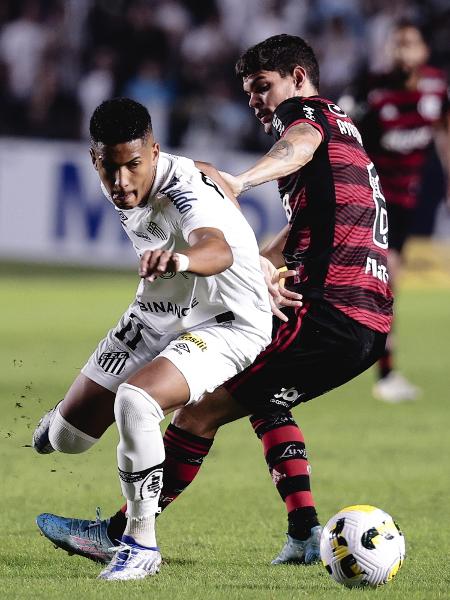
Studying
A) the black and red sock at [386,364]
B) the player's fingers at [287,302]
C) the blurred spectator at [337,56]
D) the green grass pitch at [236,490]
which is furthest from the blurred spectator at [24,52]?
the player's fingers at [287,302]

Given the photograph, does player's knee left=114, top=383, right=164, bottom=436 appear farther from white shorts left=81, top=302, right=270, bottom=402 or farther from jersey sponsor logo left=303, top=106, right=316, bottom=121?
jersey sponsor logo left=303, top=106, right=316, bottom=121

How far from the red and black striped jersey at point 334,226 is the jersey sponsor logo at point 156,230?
0.66 metres

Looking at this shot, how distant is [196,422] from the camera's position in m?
5.34

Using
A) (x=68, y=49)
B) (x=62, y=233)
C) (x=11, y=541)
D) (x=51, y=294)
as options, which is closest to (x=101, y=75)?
(x=68, y=49)

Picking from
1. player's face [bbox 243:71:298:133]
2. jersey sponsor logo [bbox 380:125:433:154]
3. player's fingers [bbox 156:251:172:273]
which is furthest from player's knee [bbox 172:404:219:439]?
jersey sponsor logo [bbox 380:125:433:154]

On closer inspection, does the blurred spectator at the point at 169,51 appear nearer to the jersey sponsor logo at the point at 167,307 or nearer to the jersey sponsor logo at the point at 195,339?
the jersey sponsor logo at the point at 167,307

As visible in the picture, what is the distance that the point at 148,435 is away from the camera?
481cm

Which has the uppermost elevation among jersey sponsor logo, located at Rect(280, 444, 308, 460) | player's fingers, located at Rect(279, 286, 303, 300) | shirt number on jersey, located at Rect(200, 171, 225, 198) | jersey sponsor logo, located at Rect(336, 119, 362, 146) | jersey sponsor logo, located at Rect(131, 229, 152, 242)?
jersey sponsor logo, located at Rect(336, 119, 362, 146)

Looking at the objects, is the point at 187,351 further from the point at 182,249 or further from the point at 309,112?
the point at 309,112

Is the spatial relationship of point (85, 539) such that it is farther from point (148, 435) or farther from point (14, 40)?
point (14, 40)

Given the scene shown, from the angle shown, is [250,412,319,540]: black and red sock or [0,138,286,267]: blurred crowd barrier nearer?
[250,412,319,540]: black and red sock

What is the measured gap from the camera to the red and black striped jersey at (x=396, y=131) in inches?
428

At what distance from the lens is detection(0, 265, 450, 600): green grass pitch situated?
4848 millimetres

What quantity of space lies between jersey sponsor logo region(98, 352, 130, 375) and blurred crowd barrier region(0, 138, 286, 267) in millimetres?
12265
